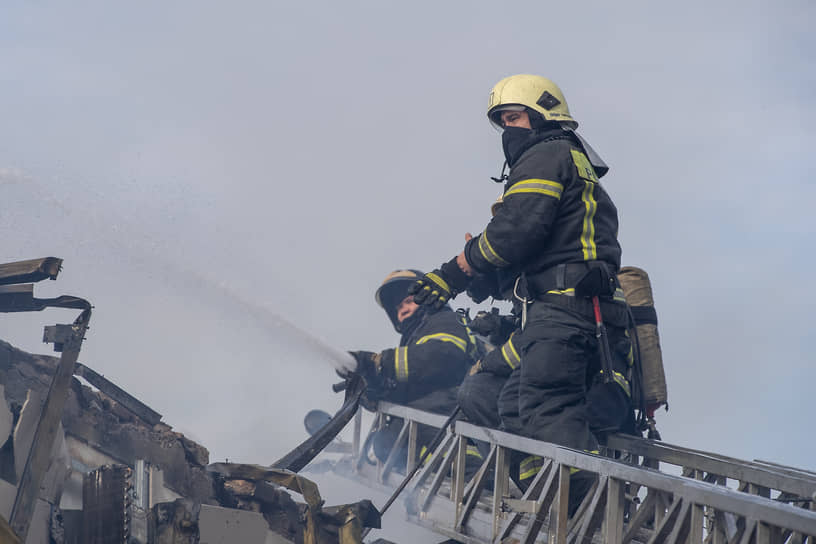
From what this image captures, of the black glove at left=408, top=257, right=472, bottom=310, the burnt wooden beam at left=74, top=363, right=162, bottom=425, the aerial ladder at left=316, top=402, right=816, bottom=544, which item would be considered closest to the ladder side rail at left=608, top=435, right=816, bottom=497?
the aerial ladder at left=316, top=402, right=816, bottom=544

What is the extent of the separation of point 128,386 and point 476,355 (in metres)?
6.74

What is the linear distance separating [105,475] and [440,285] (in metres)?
1.93

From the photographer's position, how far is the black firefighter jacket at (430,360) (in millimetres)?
6211

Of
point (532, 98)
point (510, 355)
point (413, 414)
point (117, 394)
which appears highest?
point (532, 98)

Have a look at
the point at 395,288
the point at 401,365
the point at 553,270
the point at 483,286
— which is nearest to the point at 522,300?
the point at 553,270

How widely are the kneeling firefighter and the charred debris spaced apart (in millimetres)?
1898

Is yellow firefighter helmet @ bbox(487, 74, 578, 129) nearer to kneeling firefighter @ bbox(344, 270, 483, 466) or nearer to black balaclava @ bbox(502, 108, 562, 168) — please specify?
black balaclava @ bbox(502, 108, 562, 168)

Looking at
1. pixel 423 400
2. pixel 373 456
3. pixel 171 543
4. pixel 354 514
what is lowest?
pixel 171 543

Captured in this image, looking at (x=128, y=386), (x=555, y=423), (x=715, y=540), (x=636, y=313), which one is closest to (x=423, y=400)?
(x=636, y=313)

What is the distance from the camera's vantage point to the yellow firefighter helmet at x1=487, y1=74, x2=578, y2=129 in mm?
4539

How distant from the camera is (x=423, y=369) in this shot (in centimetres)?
625

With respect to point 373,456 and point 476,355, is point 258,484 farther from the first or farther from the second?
point 476,355

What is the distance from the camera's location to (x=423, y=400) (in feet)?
20.9

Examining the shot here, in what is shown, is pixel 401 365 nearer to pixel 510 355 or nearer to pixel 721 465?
pixel 510 355
